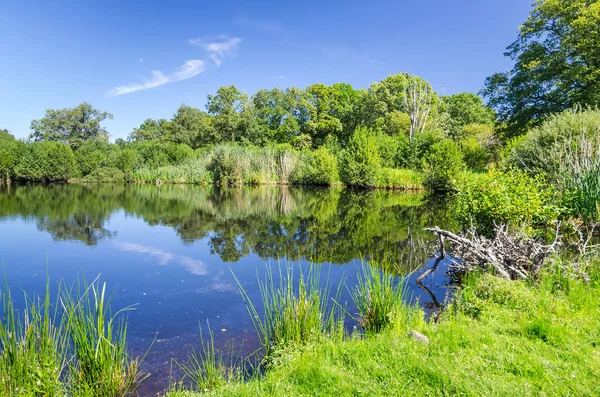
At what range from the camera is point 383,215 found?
15.0 metres

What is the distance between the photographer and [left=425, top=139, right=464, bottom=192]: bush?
2488 cm

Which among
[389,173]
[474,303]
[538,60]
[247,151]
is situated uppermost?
[538,60]

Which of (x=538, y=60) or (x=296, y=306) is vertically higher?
(x=538, y=60)

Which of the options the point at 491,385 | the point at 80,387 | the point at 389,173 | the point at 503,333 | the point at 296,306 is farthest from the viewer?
the point at 389,173

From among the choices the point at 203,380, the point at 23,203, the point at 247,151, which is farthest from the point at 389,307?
the point at 247,151

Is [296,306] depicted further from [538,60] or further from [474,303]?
[538,60]

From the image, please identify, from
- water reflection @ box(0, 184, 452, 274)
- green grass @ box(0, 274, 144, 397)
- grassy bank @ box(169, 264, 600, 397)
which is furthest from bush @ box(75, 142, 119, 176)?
grassy bank @ box(169, 264, 600, 397)

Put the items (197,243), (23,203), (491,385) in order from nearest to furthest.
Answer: (491,385)
(197,243)
(23,203)

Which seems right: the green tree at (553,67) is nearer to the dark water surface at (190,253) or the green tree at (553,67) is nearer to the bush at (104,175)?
the dark water surface at (190,253)

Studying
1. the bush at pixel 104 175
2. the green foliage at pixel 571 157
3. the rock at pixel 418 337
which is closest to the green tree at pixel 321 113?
the bush at pixel 104 175

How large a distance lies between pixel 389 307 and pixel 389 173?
86.6 ft

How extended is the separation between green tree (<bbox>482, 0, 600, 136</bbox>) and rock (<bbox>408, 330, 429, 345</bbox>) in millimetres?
20385

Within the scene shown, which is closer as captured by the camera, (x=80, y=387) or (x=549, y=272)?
(x=80, y=387)

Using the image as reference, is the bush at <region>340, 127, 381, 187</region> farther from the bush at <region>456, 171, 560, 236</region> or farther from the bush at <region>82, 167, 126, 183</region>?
the bush at <region>82, 167, 126, 183</region>
